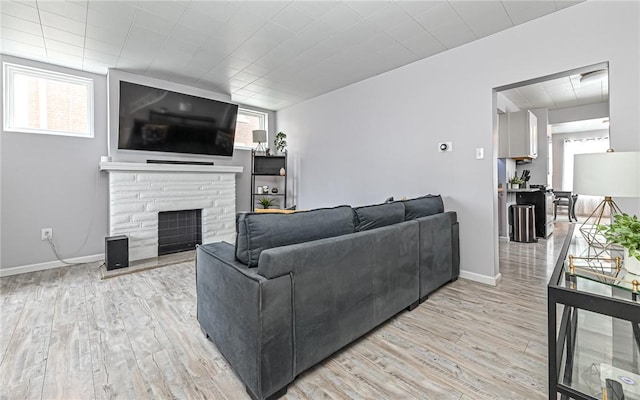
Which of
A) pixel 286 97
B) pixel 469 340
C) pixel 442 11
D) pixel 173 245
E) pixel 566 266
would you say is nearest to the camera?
pixel 566 266

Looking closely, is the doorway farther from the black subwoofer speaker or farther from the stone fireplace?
the black subwoofer speaker

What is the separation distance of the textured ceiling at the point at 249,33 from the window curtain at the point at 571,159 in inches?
289

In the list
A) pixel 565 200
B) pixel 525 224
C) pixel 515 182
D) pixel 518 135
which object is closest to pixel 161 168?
pixel 525 224

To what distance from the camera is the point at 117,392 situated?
1404 millimetres

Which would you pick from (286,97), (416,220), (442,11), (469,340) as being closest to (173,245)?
(286,97)

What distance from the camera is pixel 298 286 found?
1.39 metres

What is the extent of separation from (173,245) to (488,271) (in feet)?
13.6

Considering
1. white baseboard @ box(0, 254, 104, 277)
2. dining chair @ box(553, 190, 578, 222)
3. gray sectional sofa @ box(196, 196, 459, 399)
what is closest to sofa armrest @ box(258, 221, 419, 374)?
gray sectional sofa @ box(196, 196, 459, 399)

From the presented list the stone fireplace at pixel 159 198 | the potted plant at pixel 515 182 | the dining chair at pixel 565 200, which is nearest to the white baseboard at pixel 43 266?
the stone fireplace at pixel 159 198

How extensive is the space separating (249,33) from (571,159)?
30.2 ft

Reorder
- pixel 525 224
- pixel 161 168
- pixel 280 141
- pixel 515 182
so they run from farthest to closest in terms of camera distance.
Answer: pixel 515 182
pixel 280 141
pixel 525 224
pixel 161 168

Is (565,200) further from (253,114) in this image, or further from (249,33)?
(249,33)

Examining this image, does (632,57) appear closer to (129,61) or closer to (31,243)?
(129,61)

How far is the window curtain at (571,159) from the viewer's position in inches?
295
